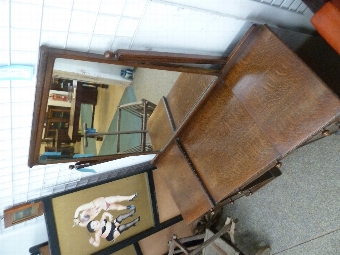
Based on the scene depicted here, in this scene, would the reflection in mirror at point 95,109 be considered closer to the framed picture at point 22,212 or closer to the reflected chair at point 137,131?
the reflected chair at point 137,131

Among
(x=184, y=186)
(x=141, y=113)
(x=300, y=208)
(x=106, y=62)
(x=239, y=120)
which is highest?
(x=141, y=113)

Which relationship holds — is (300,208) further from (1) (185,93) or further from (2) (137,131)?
(2) (137,131)

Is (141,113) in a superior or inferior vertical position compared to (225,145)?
superior

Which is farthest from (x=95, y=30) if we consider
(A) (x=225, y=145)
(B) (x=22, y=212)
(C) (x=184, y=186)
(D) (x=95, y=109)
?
(D) (x=95, y=109)

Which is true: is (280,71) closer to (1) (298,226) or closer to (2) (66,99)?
(2) (66,99)

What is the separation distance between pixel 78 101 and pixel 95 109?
0.85 feet

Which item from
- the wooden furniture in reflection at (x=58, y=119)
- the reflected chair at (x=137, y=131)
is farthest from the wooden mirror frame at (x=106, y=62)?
the reflected chair at (x=137, y=131)

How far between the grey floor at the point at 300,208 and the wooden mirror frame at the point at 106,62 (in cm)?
165

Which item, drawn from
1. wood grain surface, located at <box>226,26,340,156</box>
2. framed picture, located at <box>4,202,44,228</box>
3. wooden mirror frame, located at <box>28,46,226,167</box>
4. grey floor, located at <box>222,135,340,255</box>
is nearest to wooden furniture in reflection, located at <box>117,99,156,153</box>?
framed picture, located at <box>4,202,44,228</box>

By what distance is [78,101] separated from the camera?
8.90 feet

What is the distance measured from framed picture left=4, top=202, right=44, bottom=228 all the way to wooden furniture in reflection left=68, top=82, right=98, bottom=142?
2.12 ft

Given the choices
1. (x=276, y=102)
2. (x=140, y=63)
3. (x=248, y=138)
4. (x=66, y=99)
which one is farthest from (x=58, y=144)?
(x=276, y=102)

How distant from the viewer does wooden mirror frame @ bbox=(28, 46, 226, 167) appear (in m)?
1.13

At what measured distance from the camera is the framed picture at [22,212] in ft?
6.64
